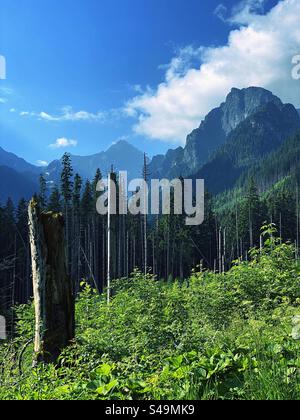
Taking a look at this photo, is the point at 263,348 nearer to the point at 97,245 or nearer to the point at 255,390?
the point at 255,390

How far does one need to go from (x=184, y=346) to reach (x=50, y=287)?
258 cm

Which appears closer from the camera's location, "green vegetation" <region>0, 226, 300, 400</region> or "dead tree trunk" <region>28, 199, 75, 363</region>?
"green vegetation" <region>0, 226, 300, 400</region>

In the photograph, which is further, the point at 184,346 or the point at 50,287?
the point at 50,287

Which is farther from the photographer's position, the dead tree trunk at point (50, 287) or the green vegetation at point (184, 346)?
the dead tree trunk at point (50, 287)

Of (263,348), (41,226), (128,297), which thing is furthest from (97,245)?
(263,348)

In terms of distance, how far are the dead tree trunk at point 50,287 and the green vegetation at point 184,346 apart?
279mm

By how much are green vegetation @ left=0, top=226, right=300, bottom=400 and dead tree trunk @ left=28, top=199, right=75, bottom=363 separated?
0.92 ft

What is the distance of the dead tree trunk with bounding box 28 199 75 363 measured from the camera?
6906 millimetres

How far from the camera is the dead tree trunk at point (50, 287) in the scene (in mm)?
6906

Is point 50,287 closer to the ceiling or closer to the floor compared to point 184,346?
closer to the ceiling

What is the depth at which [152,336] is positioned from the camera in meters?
7.18

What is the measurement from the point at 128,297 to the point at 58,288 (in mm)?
3941

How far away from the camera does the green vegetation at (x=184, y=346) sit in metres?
3.31

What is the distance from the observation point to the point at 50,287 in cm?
704
